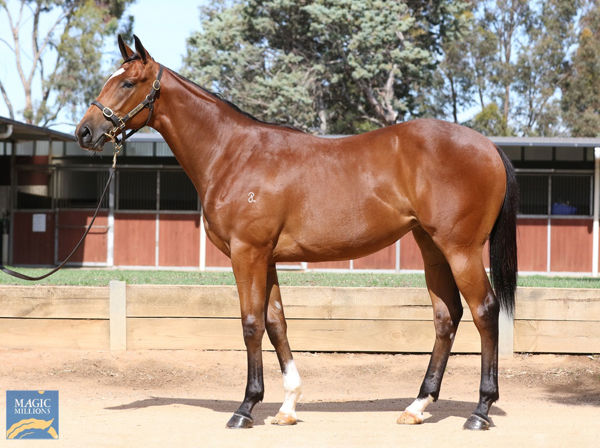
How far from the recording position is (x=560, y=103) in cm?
3759

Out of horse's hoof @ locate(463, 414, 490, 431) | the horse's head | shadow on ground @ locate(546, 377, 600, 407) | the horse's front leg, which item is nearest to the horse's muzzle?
the horse's head

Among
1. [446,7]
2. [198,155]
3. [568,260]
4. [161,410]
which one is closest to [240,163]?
[198,155]

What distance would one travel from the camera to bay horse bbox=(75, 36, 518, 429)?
495 cm

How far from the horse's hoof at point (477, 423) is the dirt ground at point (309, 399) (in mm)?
65

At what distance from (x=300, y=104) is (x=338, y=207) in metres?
22.4

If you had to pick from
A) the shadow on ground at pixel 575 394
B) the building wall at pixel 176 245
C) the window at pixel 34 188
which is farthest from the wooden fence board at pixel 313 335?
the window at pixel 34 188

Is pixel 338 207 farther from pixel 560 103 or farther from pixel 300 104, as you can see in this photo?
pixel 560 103

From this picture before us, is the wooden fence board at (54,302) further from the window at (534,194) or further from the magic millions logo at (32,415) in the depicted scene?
the window at (534,194)

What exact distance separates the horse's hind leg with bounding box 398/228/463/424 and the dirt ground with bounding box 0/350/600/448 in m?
0.24

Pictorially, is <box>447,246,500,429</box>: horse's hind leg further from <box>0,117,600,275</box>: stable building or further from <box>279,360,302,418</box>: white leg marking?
<box>0,117,600,275</box>: stable building

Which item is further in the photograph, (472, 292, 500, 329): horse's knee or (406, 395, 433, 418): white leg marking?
(406, 395, 433, 418): white leg marking

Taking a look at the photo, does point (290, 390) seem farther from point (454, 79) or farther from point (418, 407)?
point (454, 79)

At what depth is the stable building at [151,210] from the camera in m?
18.2

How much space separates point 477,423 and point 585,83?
34509 mm
